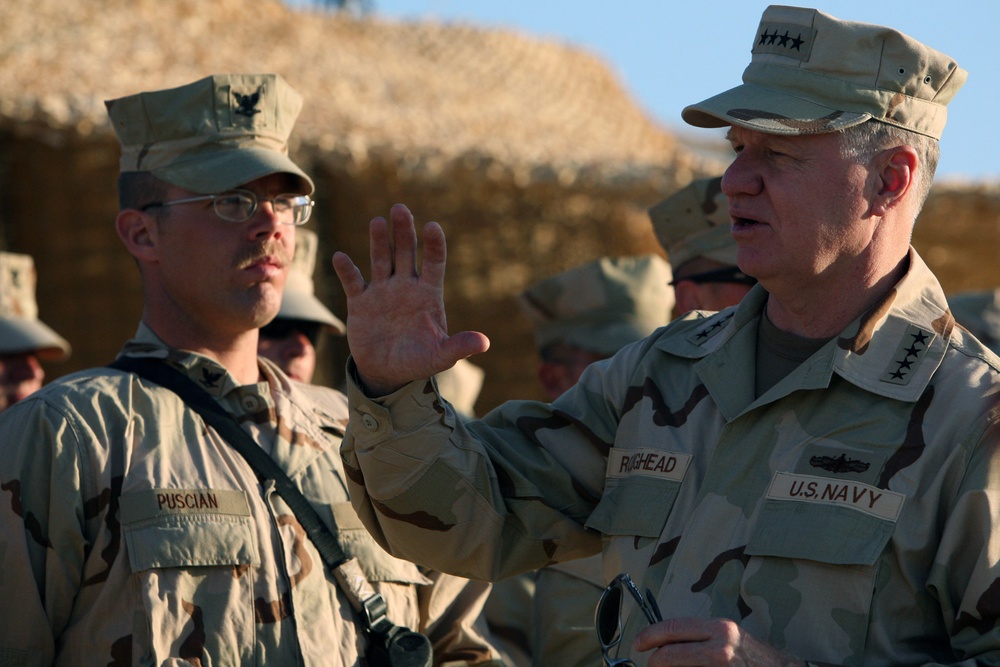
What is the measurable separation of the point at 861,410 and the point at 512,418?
→ 2.41 feet

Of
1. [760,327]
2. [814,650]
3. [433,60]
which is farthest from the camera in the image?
[433,60]

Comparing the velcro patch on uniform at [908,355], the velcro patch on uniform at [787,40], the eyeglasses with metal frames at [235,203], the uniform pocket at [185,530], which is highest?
the velcro patch on uniform at [787,40]

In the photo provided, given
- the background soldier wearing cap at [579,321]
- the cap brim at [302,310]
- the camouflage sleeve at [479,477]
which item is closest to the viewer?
the camouflage sleeve at [479,477]

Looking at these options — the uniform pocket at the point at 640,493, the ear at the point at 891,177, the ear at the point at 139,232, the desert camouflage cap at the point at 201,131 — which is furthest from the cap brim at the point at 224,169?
the ear at the point at 891,177

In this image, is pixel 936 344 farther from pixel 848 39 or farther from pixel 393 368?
pixel 393 368

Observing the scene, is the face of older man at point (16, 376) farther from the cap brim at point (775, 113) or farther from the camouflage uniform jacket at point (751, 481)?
the cap brim at point (775, 113)

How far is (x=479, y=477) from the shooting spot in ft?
8.32

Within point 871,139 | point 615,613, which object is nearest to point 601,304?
point 871,139

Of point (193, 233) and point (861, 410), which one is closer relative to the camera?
point (861, 410)

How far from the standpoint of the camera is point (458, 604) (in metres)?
3.58

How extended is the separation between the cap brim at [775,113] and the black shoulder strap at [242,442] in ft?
4.53

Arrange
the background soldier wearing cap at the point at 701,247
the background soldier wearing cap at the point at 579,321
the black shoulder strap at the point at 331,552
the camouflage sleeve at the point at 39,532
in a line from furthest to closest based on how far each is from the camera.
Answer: the background soldier wearing cap at the point at 579,321 → the background soldier wearing cap at the point at 701,247 → the black shoulder strap at the point at 331,552 → the camouflage sleeve at the point at 39,532

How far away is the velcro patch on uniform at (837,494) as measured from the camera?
2223mm

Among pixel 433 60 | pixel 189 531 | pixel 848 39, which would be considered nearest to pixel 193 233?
pixel 189 531
